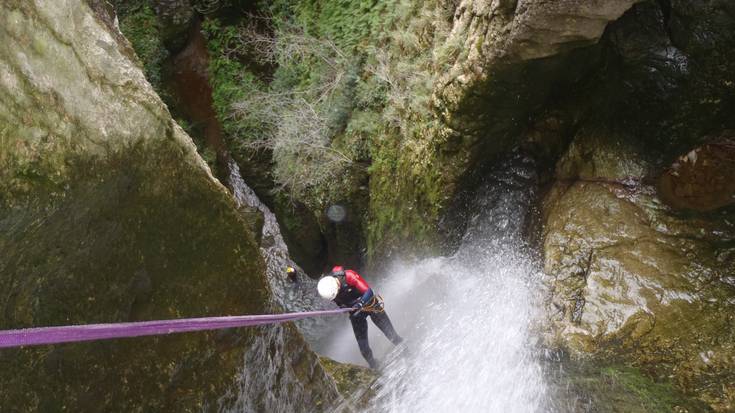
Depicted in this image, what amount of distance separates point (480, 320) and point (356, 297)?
57.2 inches

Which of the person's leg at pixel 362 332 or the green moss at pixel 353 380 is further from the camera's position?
the person's leg at pixel 362 332

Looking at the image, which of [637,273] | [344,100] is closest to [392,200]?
[344,100]

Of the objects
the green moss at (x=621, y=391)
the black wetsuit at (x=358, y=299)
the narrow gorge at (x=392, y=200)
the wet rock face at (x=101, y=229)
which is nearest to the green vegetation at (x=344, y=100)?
the narrow gorge at (x=392, y=200)

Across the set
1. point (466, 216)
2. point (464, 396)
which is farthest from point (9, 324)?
point (466, 216)

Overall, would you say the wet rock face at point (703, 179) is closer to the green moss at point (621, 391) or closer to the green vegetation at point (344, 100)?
the green moss at point (621, 391)

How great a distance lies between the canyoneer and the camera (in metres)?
5.64

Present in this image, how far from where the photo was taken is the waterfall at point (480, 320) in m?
5.09

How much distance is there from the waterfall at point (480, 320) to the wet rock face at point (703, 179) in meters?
1.49

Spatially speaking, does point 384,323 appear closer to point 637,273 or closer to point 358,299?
point 358,299

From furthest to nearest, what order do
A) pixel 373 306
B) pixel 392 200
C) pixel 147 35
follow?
pixel 147 35, pixel 392 200, pixel 373 306

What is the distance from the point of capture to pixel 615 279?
516 centimetres

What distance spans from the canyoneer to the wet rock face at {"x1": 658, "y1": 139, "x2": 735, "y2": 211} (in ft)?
10.8

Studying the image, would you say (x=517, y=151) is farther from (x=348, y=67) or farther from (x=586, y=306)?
(x=348, y=67)

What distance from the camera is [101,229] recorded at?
2.43 meters
